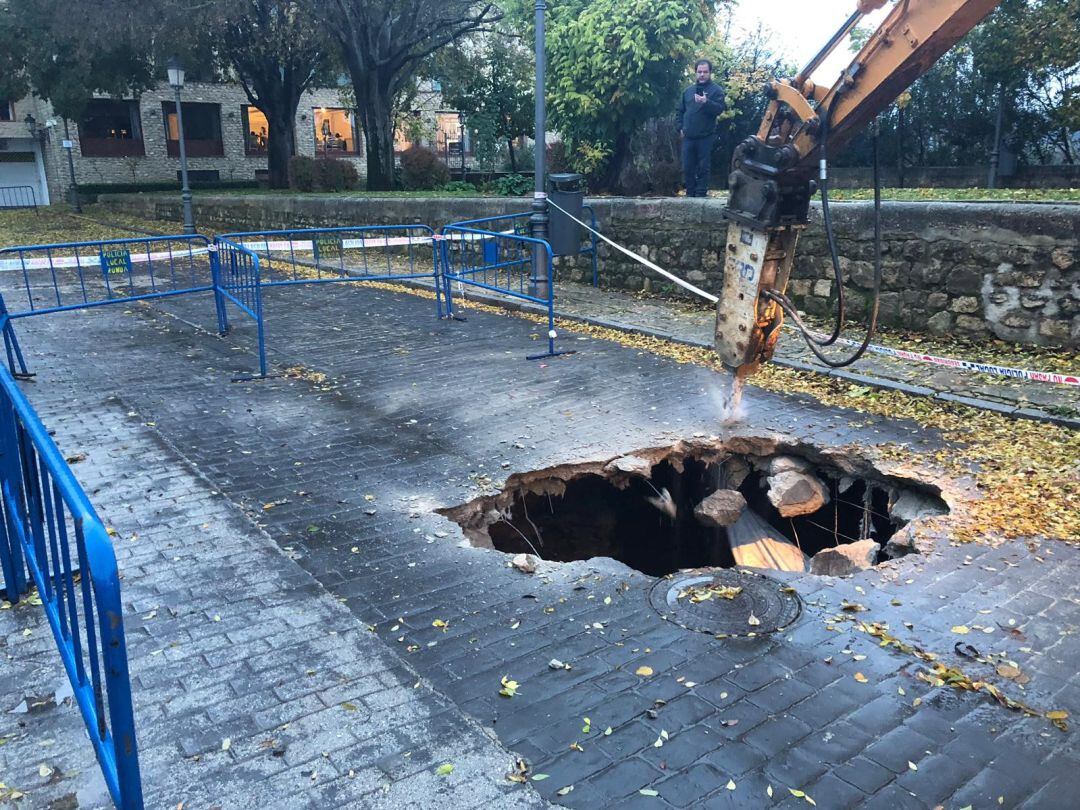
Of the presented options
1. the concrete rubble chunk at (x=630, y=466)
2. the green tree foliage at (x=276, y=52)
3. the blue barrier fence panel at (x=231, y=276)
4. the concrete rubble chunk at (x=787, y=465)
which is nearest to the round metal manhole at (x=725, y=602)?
the concrete rubble chunk at (x=630, y=466)

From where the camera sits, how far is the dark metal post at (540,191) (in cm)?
1098

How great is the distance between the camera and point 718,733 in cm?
326

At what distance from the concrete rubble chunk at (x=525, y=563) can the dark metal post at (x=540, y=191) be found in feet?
20.9

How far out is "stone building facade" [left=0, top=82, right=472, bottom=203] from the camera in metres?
41.8

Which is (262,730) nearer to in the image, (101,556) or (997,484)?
(101,556)

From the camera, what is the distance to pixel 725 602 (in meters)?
4.29

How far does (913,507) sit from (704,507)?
4.45 feet

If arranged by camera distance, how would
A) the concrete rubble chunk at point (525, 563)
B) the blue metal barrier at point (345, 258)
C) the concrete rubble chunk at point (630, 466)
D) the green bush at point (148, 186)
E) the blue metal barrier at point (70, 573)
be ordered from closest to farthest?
the blue metal barrier at point (70, 573)
the concrete rubble chunk at point (525, 563)
the concrete rubble chunk at point (630, 466)
the blue metal barrier at point (345, 258)
the green bush at point (148, 186)

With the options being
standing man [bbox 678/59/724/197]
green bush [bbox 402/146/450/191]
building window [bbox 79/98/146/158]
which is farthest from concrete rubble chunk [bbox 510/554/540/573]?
building window [bbox 79/98/146/158]

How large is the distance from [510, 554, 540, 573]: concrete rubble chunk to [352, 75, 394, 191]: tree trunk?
21448 millimetres

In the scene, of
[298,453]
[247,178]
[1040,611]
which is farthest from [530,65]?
[1040,611]

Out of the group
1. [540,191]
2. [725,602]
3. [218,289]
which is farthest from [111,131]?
[725,602]

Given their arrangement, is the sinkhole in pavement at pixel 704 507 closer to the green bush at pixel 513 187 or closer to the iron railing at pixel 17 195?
the green bush at pixel 513 187

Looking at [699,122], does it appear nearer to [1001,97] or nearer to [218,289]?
[218,289]
